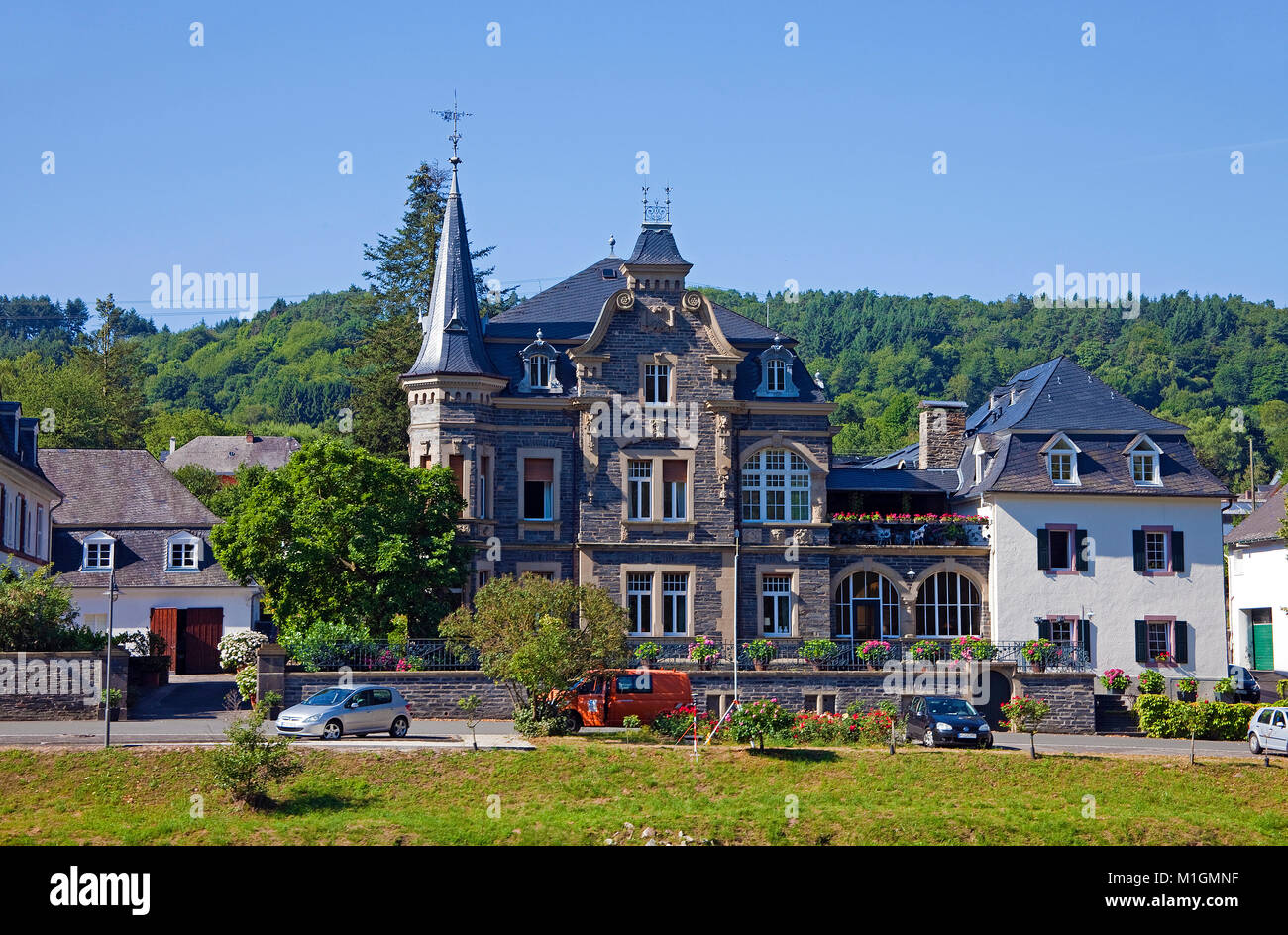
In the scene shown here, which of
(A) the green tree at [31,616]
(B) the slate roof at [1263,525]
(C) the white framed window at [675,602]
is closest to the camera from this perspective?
(A) the green tree at [31,616]

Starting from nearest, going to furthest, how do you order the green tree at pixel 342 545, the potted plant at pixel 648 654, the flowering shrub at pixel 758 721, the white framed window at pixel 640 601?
1. the flowering shrub at pixel 758 721
2. the green tree at pixel 342 545
3. the potted plant at pixel 648 654
4. the white framed window at pixel 640 601

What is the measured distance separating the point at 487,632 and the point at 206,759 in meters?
8.59

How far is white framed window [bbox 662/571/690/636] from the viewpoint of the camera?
1913 inches

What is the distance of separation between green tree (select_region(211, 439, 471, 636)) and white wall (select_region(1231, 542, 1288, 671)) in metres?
37.4

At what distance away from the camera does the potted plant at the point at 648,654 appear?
1734 inches

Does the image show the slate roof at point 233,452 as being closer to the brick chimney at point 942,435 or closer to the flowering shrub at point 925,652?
the brick chimney at point 942,435

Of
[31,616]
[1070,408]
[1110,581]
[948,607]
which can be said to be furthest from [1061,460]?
[31,616]

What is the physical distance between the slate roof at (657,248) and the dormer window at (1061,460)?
13822mm

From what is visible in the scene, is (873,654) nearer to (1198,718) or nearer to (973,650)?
(973,650)

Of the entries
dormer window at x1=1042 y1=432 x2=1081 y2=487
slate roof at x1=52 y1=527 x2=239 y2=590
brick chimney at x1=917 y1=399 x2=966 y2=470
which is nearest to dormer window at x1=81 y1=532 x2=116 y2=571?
slate roof at x1=52 y1=527 x2=239 y2=590

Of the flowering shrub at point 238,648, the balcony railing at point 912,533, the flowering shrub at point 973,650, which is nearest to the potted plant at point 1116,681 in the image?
the flowering shrub at point 973,650

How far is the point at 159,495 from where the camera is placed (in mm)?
57406

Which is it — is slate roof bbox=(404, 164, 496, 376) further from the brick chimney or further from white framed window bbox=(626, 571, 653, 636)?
the brick chimney
